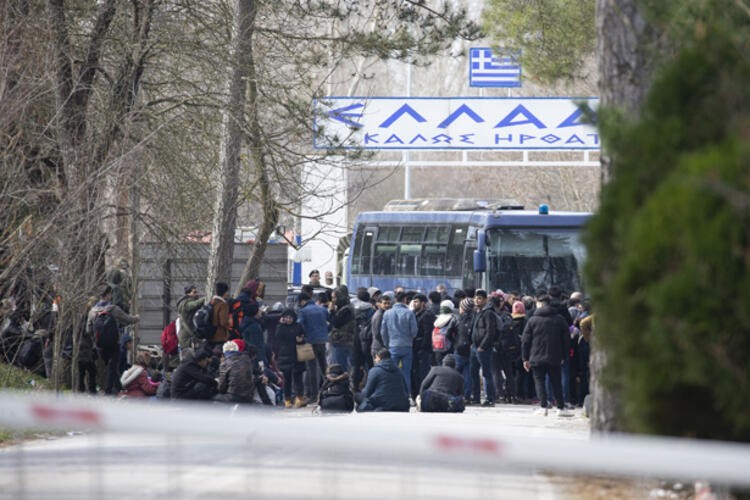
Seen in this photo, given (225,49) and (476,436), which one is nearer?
(476,436)

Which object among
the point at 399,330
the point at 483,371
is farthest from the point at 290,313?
the point at 483,371

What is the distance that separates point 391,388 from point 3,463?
39.6ft

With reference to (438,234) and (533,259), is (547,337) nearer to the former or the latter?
(533,259)

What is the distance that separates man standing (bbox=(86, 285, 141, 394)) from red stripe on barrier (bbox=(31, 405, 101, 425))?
13.3 meters

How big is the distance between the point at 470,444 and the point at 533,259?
2153 cm

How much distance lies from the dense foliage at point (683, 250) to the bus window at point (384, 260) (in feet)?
81.9

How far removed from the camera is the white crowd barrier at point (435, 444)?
3.01m

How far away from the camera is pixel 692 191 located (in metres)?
4.27

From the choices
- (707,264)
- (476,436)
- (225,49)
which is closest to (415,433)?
(476,436)

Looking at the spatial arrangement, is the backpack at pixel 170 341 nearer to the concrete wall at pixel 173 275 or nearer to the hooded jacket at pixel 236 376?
the concrete wall at pixel 173 275

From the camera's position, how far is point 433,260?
95.2 ft

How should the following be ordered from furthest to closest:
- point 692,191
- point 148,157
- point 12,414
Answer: point 148,157 → point 692,191 → point 12,414

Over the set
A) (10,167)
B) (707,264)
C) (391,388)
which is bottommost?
(391,388)

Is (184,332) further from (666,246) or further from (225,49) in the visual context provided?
(666,246)
